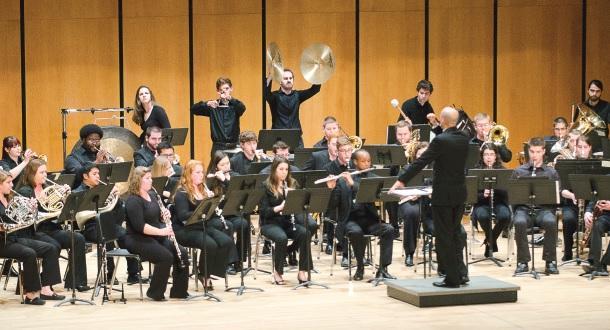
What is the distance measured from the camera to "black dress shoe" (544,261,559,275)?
1014cm

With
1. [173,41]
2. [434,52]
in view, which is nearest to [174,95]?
[173,41]

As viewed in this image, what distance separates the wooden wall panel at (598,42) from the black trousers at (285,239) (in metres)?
7.07

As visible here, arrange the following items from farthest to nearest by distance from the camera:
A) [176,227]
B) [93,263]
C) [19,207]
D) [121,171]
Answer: [93,263], [121,171], [176,227], [19,207]

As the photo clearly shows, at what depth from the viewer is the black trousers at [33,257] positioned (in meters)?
8.71

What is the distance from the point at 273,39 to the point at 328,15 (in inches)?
34.4

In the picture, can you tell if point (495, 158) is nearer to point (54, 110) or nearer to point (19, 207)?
point (19, 207)

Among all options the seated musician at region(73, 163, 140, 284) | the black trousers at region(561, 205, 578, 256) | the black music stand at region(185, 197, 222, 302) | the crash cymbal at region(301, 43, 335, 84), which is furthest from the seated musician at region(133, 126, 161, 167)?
the black trousers at region(561, 205, 578, 256)

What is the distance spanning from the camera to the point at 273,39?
14773mm

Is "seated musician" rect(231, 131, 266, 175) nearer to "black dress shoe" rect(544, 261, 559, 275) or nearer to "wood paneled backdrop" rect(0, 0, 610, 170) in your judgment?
"black dress shoe" rect(544, 261, 559, 275)

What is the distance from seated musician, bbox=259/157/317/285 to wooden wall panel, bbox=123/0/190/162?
5044 mm

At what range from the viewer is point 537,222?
10406 millimetres

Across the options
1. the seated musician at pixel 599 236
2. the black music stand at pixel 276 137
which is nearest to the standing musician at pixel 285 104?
the black music stand at pixel 276 137

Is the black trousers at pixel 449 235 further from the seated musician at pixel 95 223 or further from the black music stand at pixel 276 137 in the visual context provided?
the black music stand at pixel 276 137

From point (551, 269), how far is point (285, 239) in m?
2.69
